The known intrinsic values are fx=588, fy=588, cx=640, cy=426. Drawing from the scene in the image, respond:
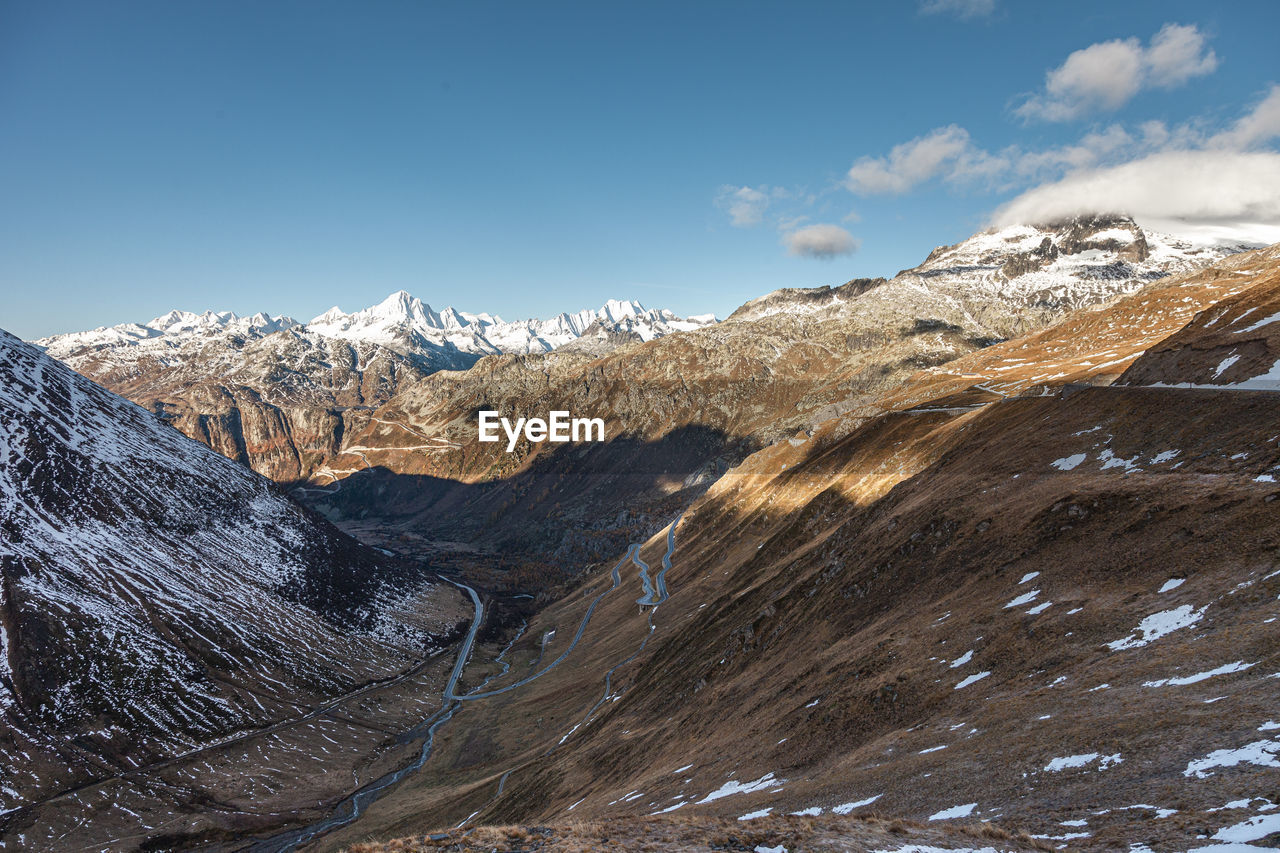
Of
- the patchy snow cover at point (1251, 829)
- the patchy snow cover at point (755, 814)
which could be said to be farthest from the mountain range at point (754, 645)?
the patchy snow cover at point (755, 814)

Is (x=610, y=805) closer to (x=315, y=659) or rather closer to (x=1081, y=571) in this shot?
(x=1081, y=571)

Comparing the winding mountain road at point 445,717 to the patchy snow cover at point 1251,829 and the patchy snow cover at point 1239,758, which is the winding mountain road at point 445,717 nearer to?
the patchy snow cover at point 1239,758

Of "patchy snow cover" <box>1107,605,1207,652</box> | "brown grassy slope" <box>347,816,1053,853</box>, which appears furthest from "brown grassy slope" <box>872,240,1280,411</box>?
"brown grassy slope" <box>347,816,1053,853</box>

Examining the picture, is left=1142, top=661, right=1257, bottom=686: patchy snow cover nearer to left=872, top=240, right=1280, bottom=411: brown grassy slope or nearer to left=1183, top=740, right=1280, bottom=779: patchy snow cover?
left=1183, top=740, right=1280, bottom=779: patchy snow cover

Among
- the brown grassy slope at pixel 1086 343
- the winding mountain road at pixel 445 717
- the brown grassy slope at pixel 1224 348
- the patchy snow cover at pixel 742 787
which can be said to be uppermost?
the brown grassy slope at pixel 1086 343

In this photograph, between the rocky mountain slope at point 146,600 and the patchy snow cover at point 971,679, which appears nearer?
the patchy snow cover at point 971,679

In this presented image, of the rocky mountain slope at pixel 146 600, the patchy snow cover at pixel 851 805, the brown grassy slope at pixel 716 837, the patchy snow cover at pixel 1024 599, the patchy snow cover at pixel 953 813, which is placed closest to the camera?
the brown grassy slope at pixel 716 837
